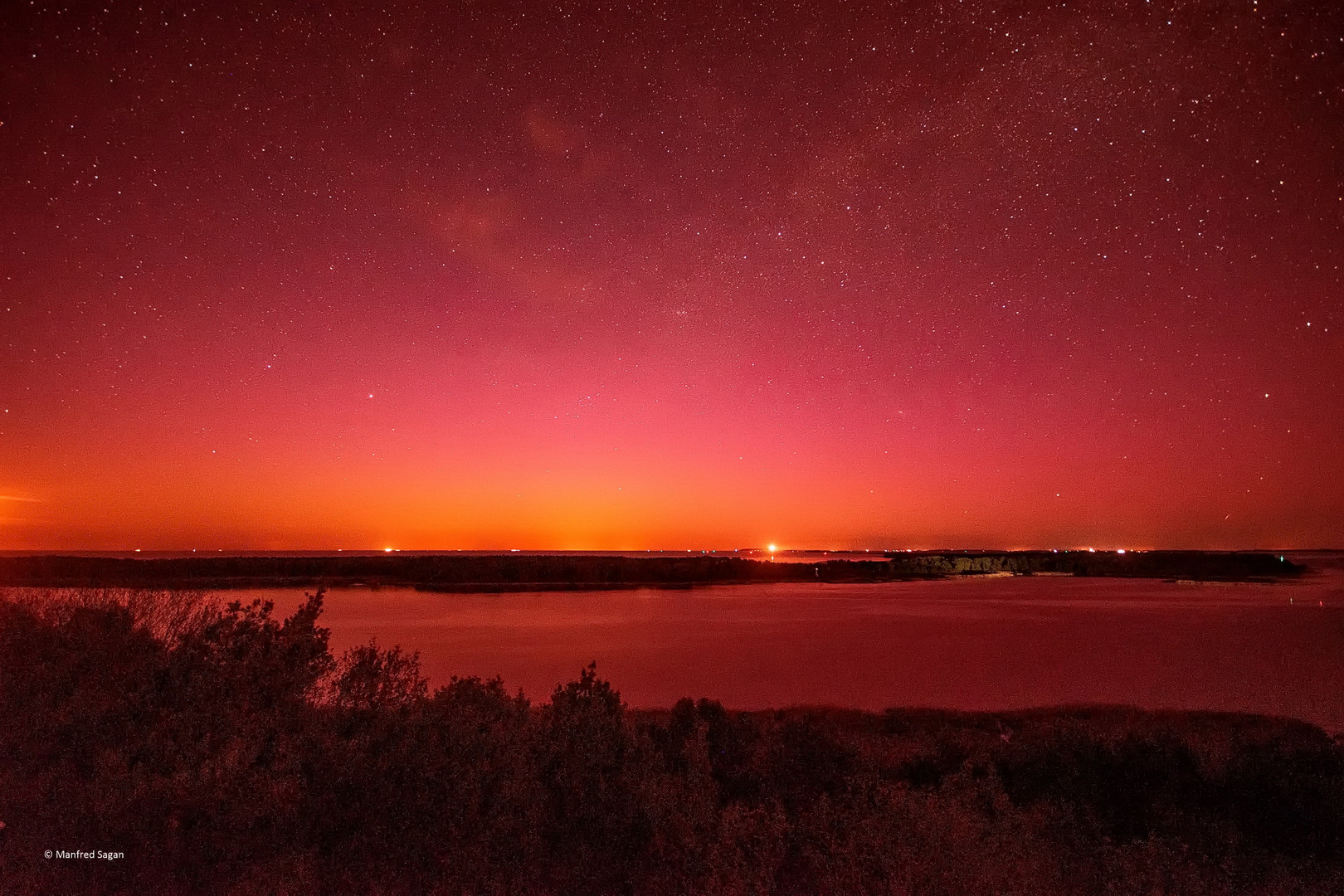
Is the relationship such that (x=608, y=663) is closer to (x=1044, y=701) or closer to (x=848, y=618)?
(x=1044, y=701)

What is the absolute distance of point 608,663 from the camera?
21.4 metres

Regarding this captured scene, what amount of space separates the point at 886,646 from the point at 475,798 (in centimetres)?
2260

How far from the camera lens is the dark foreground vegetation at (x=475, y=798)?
481cm

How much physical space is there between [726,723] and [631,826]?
3573mm

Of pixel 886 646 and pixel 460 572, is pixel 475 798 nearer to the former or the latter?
pixel 886 646

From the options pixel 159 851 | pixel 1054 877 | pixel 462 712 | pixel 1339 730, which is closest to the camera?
pixel 159 851

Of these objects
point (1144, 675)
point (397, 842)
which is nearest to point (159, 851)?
point (397, 842)

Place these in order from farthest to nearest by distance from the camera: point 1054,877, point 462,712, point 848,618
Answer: point 848,618 → point 462,712 → point 1054,877

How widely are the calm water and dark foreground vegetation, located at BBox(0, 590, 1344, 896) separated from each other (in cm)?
594

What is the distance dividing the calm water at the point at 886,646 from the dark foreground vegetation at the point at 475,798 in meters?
5.94

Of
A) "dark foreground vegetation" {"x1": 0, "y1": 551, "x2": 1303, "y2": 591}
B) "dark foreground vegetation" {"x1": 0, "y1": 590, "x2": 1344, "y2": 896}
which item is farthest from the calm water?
"dark foreground vegetation" {"x1": 0, "y1": 551, "x2": 1303, "y2": 591}

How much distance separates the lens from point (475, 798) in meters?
5.36

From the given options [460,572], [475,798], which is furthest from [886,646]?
[460,572]

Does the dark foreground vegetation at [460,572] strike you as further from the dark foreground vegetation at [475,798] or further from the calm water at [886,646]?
the dark foreground vegetation at [475,798]
